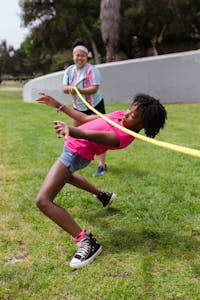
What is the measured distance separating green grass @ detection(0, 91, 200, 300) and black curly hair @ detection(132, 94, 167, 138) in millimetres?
982

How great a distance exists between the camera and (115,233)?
342 cm

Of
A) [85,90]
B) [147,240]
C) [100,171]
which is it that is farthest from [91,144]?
[100,171]

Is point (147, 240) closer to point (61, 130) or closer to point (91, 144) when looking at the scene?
point (91, 144)

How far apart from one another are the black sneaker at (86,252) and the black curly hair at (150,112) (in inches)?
37.7

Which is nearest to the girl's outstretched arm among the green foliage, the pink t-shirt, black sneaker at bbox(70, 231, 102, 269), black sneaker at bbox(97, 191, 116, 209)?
the pink t-shirt

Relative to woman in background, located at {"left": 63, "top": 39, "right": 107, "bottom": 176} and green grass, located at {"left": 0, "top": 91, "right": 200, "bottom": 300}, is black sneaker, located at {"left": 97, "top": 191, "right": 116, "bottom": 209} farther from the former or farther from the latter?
woman in background, located at {"left": 63, "top": 39, "right": 107, "bottom": 176}

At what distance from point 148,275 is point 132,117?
1.12 meters

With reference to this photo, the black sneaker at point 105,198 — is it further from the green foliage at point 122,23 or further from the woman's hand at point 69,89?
the green foliage at point 122,23

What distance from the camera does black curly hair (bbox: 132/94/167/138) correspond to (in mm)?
2877

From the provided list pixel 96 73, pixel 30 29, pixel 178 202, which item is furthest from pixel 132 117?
pixel 30 29

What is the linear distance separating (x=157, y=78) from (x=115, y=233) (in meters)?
11.2

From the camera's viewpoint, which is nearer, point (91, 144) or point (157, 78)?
point (91, 144)

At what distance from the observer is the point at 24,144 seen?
7.00 m

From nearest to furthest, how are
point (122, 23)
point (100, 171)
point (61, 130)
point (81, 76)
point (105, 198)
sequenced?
point (61, 130) → point (105, 198) → point (81, 76) → point (100, 171) → point (122, 23)
